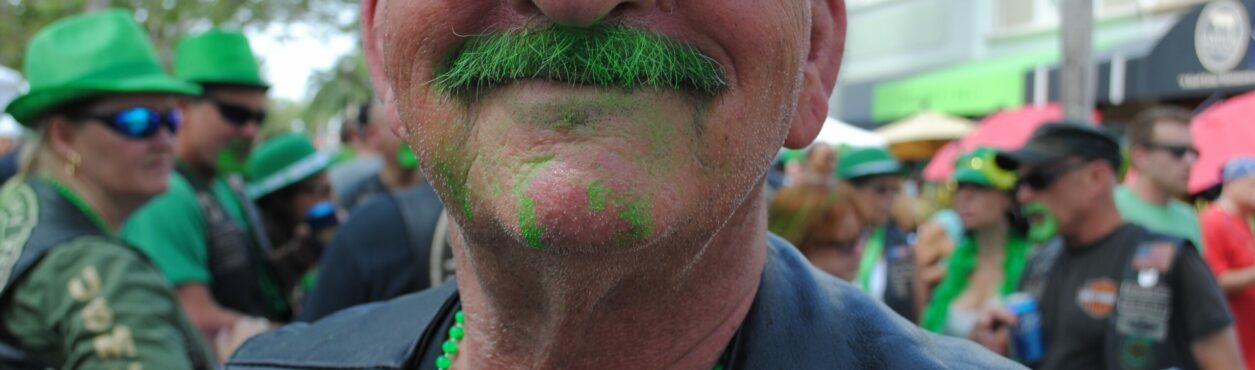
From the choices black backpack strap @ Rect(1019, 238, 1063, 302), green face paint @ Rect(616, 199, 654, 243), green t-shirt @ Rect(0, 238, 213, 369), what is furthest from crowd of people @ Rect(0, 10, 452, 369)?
black backpack strap @ Rect(1019, 238, 1063, 302)

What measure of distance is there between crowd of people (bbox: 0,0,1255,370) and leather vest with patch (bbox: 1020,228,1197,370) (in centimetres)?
1

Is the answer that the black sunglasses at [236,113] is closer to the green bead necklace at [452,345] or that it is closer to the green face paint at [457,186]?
the green bead necklace at [452,345]

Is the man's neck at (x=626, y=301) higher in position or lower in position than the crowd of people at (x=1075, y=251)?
higher

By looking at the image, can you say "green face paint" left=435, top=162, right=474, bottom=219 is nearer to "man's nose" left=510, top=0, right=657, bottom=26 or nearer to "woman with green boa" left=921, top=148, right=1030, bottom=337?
"man's nose" left=510, top=0, right=657, bottom=26

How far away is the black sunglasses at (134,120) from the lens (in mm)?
3551

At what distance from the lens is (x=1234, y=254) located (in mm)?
5430

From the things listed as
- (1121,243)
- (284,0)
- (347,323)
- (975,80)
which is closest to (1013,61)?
(975,80)

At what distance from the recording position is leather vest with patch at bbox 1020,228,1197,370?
157 inches

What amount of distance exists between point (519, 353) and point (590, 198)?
427mm

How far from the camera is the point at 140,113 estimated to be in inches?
143

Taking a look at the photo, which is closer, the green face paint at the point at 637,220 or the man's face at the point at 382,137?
the green face paint at the point at 637,220

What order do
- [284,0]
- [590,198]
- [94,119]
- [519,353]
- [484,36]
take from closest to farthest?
[590,198]
[484,36]
[519,353]
[94,119]
[284,0]

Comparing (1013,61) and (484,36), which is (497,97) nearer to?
(484,36)

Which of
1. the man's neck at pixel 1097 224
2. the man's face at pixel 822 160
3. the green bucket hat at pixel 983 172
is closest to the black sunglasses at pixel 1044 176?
the man's neck at pixel 1097 224
